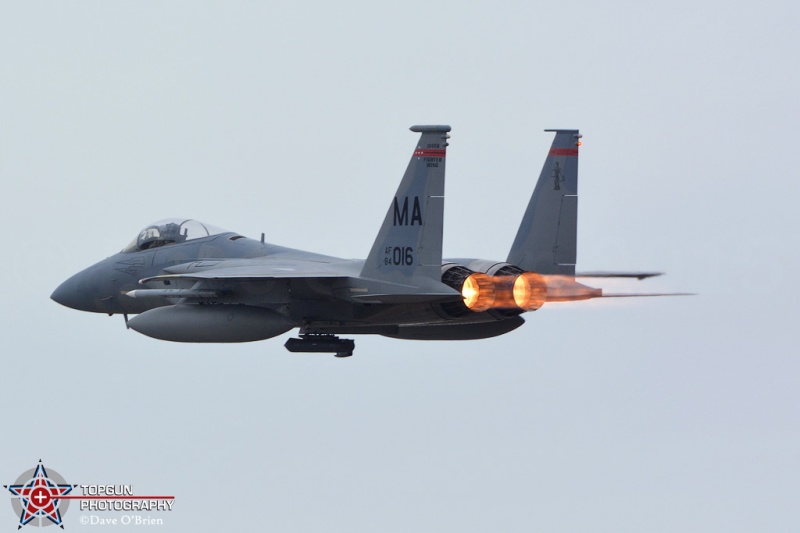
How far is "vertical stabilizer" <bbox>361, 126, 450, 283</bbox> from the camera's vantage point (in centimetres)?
3828

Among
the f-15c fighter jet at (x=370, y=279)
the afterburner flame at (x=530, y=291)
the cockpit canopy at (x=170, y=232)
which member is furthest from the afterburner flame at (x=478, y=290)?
the cockpit canopy at (x=170, y=232)

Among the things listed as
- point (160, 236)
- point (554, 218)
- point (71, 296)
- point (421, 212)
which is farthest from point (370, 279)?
point (71, 296)

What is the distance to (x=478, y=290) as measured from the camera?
39.1 metres

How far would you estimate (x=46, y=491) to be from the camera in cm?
3938

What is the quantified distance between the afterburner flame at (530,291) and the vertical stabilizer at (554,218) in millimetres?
1146

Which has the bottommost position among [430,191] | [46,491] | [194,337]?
[46,491]

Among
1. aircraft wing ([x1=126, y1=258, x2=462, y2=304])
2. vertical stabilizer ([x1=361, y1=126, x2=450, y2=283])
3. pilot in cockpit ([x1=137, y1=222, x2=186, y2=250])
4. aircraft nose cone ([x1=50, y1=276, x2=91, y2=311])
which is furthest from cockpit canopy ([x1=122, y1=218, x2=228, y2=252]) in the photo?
vertical stabilizer ([x1=361, y1=126, x2=450, y2=283])

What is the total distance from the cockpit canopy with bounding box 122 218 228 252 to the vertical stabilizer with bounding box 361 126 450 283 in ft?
18.6

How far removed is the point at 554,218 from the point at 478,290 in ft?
9.01

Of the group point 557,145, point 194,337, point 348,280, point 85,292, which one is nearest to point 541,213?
point 557,145

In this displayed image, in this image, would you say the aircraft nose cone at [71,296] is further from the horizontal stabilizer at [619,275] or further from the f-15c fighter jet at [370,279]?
the horizontal stabilizer at [619,275]

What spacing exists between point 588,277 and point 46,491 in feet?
34.3

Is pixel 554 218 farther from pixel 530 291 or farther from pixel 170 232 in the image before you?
pixel 170 232

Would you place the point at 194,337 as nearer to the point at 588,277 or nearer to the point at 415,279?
the point at 415,279
